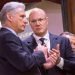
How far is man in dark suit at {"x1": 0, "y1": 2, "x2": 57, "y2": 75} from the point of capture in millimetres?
2131

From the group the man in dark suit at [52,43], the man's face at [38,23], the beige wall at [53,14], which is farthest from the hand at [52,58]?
the beige wall at [53,14]

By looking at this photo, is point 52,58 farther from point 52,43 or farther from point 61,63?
point 52,43

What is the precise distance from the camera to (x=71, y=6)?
158 inches

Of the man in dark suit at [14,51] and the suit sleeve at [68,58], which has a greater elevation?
the man in dark suit at [14,51]

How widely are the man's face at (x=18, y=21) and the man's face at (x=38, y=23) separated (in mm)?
458

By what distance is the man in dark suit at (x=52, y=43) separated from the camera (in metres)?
2.65

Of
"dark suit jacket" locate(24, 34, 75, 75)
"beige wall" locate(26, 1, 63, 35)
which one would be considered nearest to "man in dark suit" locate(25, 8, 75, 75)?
"dark suit jacket" locate(24, 34, 75, 75)

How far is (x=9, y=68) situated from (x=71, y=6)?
6.66 feet

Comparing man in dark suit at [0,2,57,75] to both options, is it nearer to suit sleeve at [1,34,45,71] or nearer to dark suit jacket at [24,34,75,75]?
suit sleeve at [1,34,45,71]

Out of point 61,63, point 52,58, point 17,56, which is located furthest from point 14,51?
point 61,63

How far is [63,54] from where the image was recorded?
271 cm

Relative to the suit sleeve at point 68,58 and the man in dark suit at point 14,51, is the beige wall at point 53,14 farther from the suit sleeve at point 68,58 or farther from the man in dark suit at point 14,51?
the man in dark suit at point 14,51

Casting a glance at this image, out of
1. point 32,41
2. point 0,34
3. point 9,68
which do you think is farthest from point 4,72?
point 32,41

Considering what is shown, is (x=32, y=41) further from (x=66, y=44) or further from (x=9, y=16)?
(x=9, y=16)
